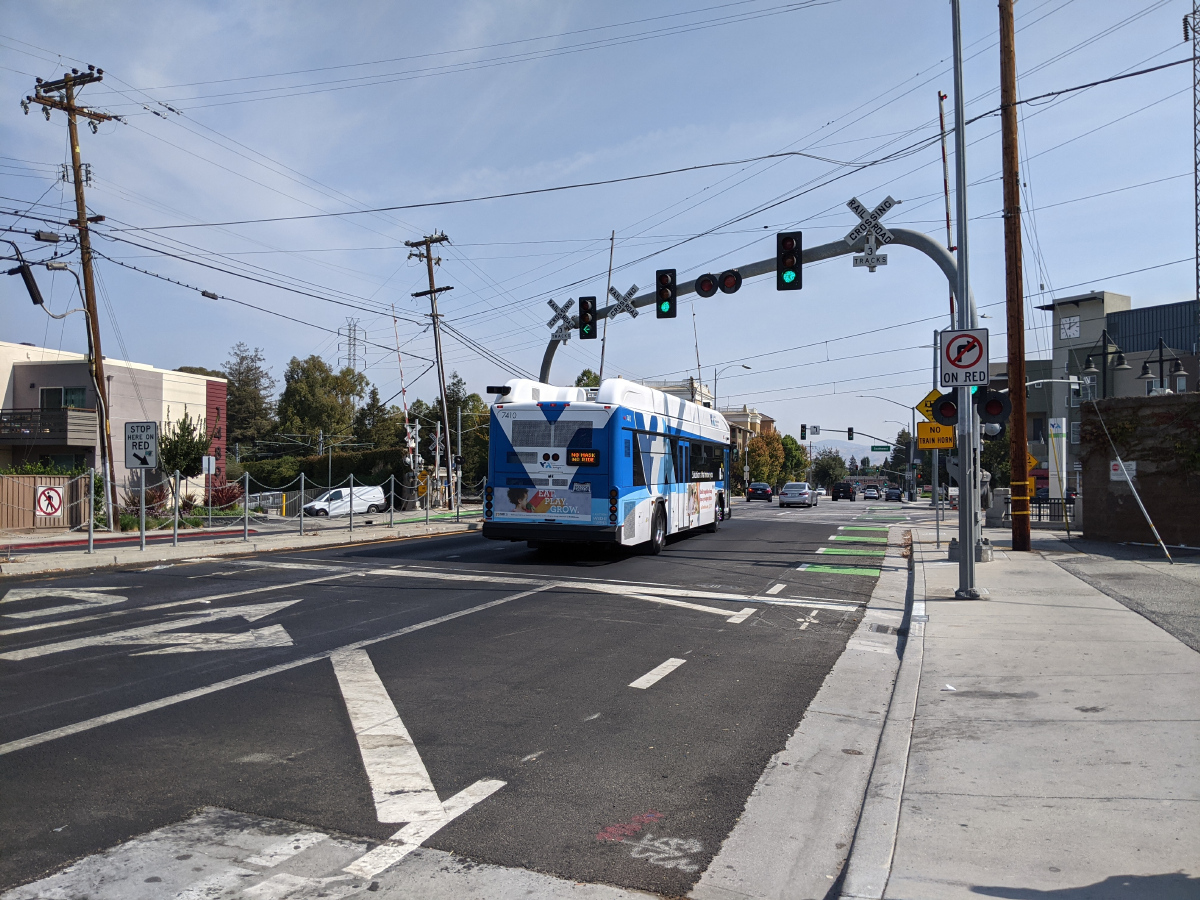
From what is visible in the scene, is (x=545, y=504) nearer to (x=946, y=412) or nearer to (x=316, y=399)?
(x=946, y=412)

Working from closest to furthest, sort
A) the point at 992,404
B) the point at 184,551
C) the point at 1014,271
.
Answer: the point at 992,404 < the point at 184,551 < the point at 1014,271

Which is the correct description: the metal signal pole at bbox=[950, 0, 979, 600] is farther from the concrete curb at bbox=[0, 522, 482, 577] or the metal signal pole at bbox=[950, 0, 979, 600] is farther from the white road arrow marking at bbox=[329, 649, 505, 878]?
the concrete curb at bbox=[0, 522, 482, 577]

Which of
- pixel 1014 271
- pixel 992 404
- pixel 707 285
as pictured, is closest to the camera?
pixel 992 404

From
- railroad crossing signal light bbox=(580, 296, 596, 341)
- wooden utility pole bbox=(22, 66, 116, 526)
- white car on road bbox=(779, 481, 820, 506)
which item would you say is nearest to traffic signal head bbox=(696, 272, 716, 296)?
railroad crossing signal light bbox=(580, 296, 596, 341)

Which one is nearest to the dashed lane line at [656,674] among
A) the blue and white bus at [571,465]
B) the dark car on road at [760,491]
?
the blue and white bus at [571,465]

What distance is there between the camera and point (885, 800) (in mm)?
4797

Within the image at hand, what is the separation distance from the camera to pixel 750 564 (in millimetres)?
16844

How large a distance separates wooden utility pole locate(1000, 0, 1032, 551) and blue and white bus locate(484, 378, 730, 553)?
308 inches

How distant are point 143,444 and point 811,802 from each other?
53.0 ft

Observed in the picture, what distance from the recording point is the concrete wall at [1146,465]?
1809 centimetres

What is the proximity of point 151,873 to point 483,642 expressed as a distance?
17.0 feet

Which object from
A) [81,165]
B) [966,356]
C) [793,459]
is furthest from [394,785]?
[793,459]

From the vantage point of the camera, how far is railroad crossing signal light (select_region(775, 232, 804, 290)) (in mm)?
18125

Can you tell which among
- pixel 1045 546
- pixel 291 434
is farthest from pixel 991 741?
pixel 291 434
